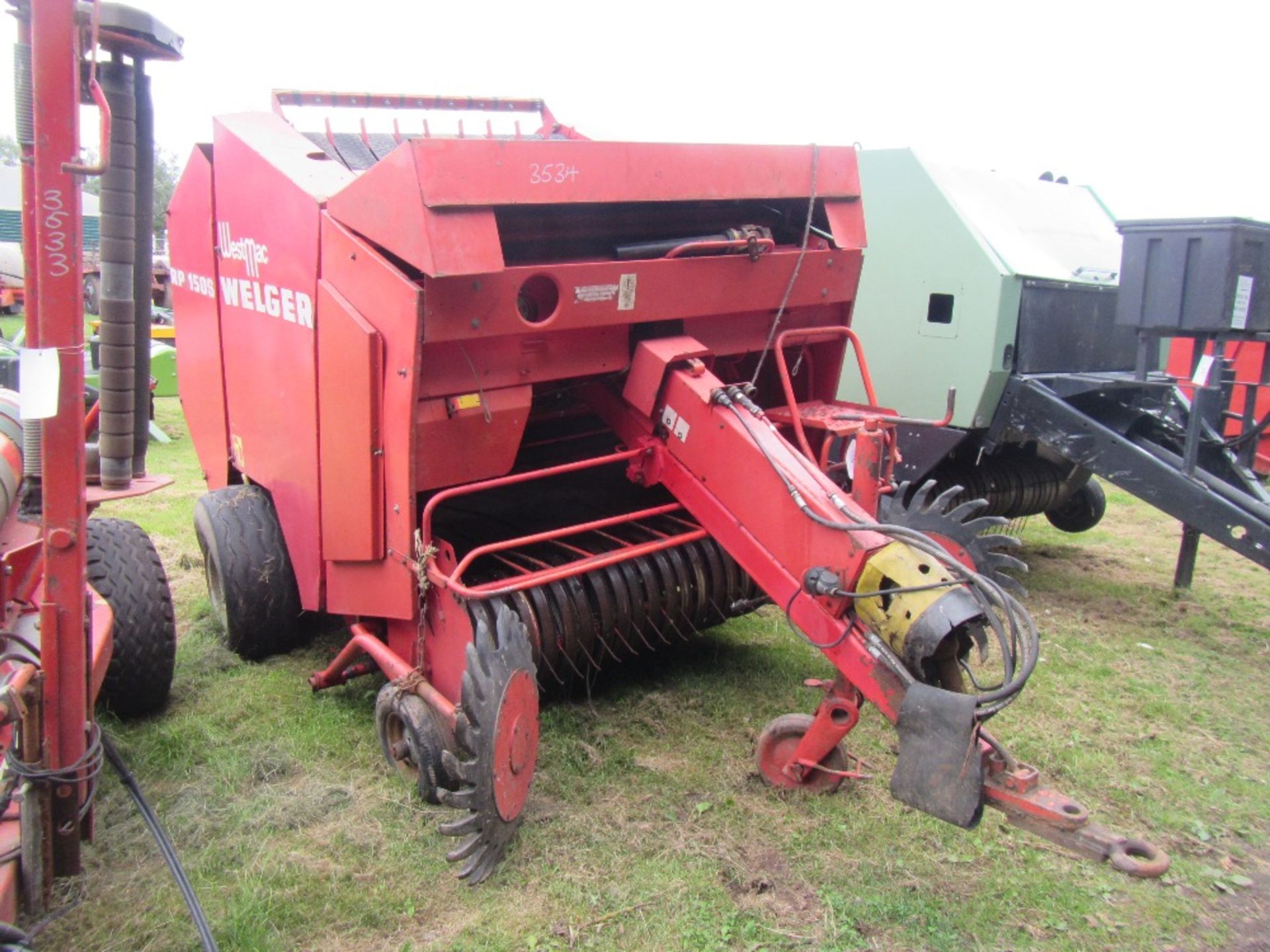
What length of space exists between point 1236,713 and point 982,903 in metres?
1.91

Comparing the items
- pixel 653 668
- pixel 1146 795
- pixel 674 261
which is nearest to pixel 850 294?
pixel 674 261

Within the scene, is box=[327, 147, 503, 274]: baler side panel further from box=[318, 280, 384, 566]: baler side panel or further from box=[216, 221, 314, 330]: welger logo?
box=[216, 221, 314, 330]: welger logo

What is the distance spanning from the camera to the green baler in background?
14.7ft

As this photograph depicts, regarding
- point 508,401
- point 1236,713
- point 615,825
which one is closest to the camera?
point 615,825

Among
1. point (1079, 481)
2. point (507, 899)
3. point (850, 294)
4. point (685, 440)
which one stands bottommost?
point (507, 899)

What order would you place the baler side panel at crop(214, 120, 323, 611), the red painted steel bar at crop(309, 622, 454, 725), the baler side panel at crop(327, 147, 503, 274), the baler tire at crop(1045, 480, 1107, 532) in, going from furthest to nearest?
the baler tire at crop(1045, 480, 1107, 532) → the baler side panel at crop(214, 120, 323, 611) → the red painted steel bar at crop(309, 622, 454, 725) → the baler side panel at crop(327, 147, 503, 274)

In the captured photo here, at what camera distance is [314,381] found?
3213 millimetres

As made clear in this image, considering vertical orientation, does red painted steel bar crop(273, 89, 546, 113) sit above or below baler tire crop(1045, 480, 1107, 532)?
above

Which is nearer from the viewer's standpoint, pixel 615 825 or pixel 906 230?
pixel 615 825

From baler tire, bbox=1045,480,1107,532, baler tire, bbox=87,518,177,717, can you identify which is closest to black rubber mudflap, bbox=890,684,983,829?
baler tire, bbox=87,518,177,717

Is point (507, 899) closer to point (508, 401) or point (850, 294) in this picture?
point (508, 401)

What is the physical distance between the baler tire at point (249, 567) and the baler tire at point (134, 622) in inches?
9.8

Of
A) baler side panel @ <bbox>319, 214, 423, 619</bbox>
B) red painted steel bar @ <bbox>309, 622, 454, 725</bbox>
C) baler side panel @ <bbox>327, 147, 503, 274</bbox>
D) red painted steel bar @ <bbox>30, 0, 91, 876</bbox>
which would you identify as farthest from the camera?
red painted steel bar @ <bbox>309, 622, 454, 725</bbox>

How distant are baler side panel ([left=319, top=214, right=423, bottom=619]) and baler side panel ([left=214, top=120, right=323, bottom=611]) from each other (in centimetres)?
14
